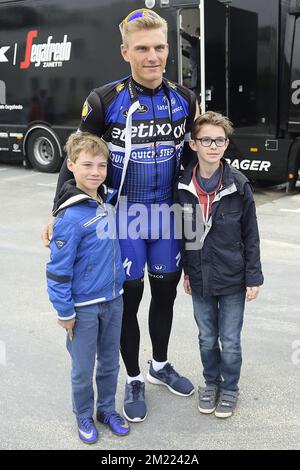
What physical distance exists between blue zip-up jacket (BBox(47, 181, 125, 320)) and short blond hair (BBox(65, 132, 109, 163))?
0.16 meters

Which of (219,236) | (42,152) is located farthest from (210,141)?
(42,152)

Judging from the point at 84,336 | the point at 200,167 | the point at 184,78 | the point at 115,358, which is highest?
the point at 184,78

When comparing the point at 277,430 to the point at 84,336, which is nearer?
the point at 84,336

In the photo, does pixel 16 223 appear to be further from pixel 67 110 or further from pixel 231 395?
pixel 231 395

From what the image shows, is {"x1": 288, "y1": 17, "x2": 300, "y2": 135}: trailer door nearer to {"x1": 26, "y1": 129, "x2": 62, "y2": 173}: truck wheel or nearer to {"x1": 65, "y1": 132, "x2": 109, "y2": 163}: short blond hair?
{"x1": 26, "y1": 129, "x2": 62, "y2": 173}: truck wheel

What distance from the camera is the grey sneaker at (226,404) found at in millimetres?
2881

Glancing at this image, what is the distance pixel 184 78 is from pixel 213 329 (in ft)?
21.3

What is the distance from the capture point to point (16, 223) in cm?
697

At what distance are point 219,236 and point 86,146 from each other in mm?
816

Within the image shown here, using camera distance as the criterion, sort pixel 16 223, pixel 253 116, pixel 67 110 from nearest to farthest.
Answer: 1. pixel 16 223
2. pixel 253 116
3. pixel 67 110

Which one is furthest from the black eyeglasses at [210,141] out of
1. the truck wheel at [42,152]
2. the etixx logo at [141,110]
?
the truck wheel at [42,152]

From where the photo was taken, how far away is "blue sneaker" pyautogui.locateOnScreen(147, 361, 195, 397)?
3123 millimetres

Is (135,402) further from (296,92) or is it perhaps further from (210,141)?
(296,92)
